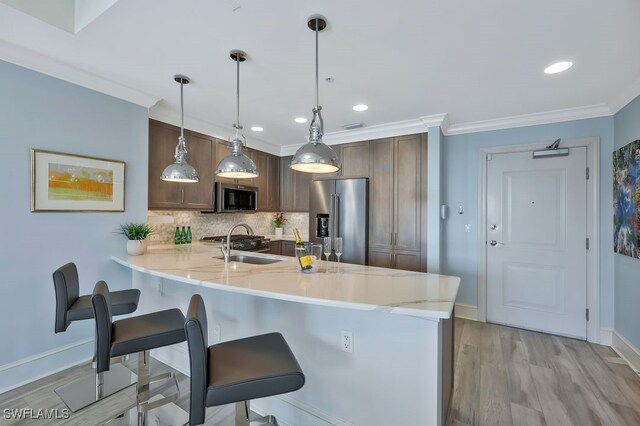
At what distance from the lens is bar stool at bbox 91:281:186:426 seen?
146 centimetres

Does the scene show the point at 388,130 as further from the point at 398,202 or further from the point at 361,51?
the point at 361,51

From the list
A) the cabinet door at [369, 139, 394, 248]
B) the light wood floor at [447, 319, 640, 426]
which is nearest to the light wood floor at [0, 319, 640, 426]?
the light wood floor at [447, 319, 640, 426]

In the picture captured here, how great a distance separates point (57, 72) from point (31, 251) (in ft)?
4.71

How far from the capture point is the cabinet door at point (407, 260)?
361 centimetres

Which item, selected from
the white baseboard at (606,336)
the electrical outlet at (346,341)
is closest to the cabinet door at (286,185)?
the electrical outlet at (346,341)

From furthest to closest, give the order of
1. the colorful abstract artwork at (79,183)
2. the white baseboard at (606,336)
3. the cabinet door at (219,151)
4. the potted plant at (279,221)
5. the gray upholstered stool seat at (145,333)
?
the potted plant at (279,221), the cabinet door at (219,151), the white baseboard at (606,336), the colorful abstract artwork at (79,183), the gray upholstered stool seat at (145,333)

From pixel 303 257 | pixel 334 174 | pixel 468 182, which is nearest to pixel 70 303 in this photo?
pixel 303 257

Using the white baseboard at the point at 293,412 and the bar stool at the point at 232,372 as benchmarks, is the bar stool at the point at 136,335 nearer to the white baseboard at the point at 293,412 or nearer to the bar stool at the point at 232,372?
the bar stool at the point at 232,372

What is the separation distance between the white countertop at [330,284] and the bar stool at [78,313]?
11.8 inches

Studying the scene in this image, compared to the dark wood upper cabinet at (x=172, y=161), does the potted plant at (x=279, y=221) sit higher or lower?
lower

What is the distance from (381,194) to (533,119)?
1.92 meters

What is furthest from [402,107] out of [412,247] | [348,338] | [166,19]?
[348,338]

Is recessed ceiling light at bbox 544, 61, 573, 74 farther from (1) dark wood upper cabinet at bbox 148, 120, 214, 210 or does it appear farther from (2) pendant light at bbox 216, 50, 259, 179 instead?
(1) dark wood upper cabinet at bbox 148, 120, 214, 210

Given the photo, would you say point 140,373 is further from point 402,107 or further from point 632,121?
point 632,121
